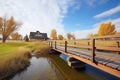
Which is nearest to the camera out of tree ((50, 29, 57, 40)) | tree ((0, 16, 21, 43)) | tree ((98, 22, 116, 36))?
tree ((0, 16, 21, 43))

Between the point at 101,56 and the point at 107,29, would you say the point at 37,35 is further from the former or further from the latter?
the point at 101,56

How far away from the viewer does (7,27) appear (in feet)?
124

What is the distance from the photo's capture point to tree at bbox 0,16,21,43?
37.6 metres

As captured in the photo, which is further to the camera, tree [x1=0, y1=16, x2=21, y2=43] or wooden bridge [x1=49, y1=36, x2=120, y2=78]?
tree [x1=0, y1=16, x2=21, y2=43]

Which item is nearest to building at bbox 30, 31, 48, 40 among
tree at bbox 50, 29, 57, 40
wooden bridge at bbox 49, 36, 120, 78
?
tree at bbox 50, 29, 57, 40

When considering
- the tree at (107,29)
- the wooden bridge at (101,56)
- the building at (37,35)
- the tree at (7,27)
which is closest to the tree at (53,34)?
the building at (37,35)

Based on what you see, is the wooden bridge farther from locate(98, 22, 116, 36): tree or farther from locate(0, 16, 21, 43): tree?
locate(98, 22, 116, 36): tree

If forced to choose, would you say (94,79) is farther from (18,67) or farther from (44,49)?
(44,49)

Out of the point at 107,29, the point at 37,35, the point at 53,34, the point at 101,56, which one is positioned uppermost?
the point at 107,29

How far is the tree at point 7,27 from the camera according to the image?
37594 mm

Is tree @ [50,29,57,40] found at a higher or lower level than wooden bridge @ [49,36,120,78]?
higher

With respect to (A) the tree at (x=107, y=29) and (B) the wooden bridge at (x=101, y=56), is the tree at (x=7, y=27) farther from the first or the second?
(B) the wooden bridge at (x=101, y=56)

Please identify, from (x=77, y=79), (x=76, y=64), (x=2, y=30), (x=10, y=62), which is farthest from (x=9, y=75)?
(x=2, y=30)

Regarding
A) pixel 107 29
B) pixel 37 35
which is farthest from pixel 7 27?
pixel 107 29
